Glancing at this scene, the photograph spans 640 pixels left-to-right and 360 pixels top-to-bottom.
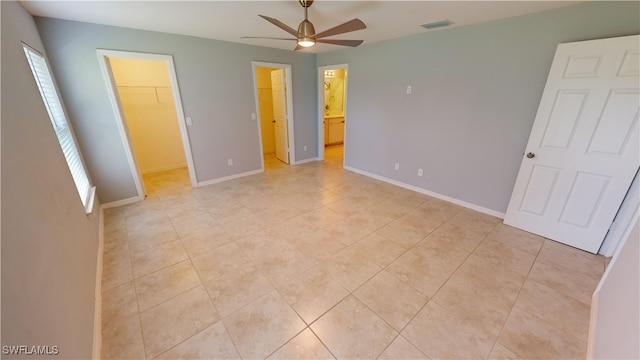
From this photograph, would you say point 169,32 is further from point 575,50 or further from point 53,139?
point 575,50

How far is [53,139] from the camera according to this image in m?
1.84

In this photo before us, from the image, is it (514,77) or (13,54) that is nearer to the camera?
(13,54)

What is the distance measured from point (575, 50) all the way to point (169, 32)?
456 centimetres

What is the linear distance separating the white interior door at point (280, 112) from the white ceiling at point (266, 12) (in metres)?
1.75

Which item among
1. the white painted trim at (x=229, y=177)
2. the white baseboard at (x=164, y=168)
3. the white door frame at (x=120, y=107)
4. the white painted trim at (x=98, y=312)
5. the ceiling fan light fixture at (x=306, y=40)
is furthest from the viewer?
the white baseboard at (x=164, y=168)

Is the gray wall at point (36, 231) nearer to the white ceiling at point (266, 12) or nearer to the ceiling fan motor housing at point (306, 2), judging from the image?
the white ceiling at point (266, 12)

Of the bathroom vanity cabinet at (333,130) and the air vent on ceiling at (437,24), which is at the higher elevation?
the air vent on ceiling at (437,24)

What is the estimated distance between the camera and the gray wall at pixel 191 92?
A: 8.87 ft

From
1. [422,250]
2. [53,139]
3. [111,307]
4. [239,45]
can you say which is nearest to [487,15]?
[422,250]

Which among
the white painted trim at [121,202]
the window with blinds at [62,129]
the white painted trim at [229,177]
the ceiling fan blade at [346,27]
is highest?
the ceiling fan blade at [346,27]

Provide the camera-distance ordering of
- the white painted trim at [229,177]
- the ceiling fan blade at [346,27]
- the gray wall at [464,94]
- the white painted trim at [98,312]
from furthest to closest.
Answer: the white painted trim at [229,177] < the gray wall at [464,94] < the ceiling fan blade at [346,27] < the white painted trim at [98,312]

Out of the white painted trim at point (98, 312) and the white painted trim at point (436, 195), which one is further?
the white painted trim at point (436, 195)

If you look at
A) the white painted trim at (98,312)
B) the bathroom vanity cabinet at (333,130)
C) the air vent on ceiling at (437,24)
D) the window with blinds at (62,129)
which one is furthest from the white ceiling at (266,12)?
the bathroom vanity cabinet at (333,130)

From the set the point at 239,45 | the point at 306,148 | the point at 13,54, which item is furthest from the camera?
the point at 306,148
